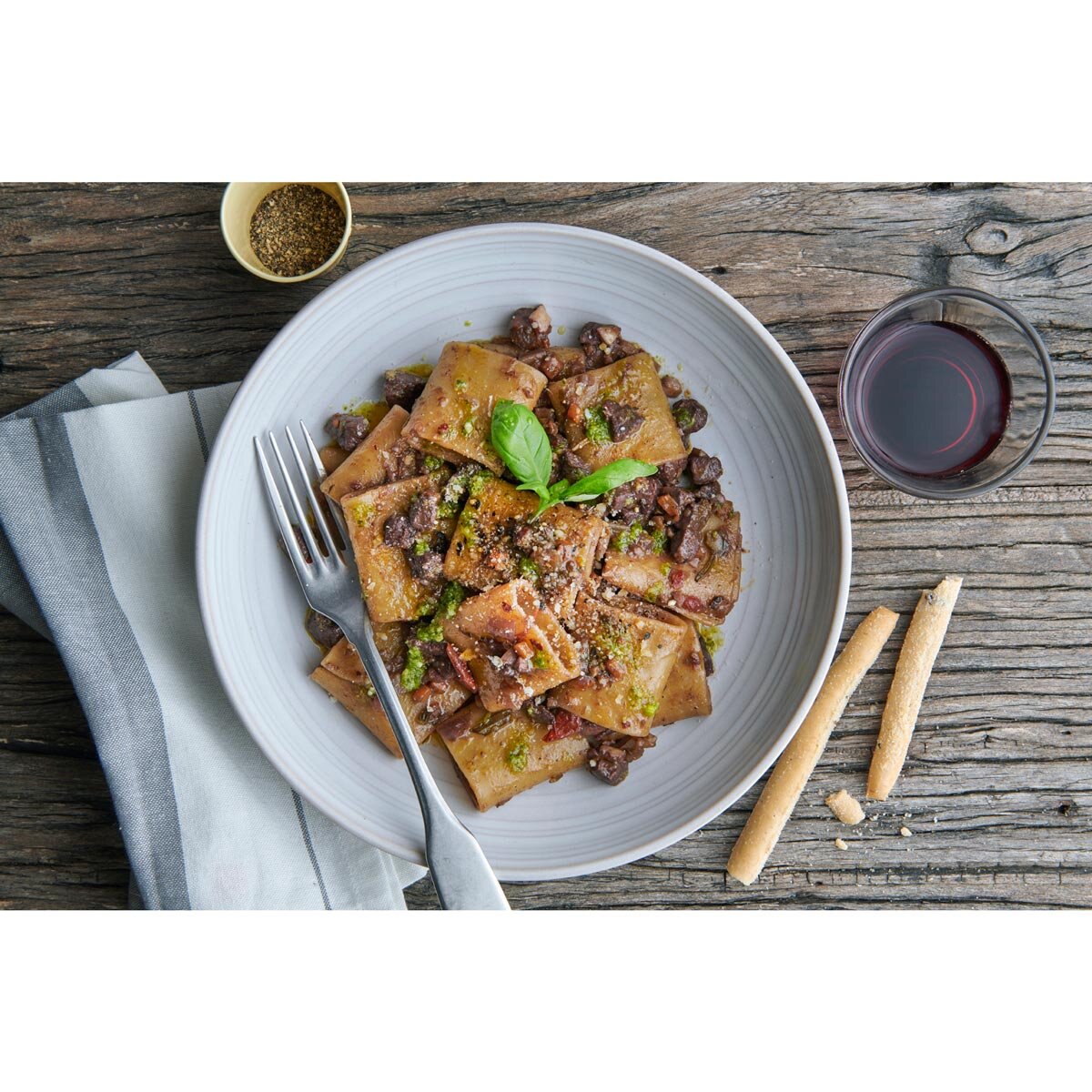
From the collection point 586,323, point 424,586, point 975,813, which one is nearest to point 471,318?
point 586,323

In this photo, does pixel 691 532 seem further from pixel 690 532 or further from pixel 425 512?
pixel 425 512

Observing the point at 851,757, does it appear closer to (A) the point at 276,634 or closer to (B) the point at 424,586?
(B) the point at 424,586

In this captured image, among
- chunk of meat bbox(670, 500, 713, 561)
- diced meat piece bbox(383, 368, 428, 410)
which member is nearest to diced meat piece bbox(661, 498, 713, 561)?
chunk of meat bbox(670, 500, 713, 561)

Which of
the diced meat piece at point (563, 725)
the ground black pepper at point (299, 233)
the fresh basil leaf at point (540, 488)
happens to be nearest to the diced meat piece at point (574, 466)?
the fresh basil leaf at point (540, 488)

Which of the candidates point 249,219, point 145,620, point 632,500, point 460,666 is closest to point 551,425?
point 632,500

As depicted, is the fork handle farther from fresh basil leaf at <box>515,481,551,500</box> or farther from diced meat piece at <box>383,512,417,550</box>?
fresh basil leaf at <box>515,481,551,500</box>

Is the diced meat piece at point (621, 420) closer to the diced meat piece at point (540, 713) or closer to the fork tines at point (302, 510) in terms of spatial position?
the diced meat piece at point (540, 713)
